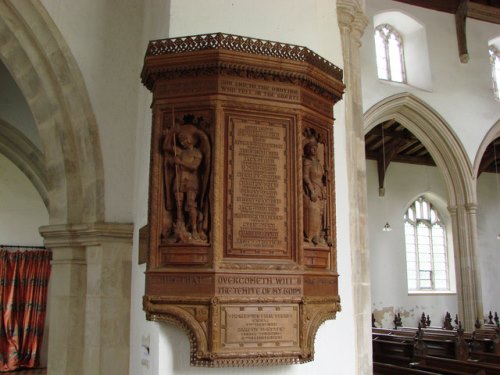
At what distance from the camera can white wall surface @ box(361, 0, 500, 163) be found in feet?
41.1

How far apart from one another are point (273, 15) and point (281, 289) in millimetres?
1820

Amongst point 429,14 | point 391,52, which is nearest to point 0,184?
point 391,52

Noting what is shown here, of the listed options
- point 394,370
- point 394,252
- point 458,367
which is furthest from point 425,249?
point 394,370

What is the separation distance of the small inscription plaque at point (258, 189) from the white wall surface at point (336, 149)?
2.32 ft

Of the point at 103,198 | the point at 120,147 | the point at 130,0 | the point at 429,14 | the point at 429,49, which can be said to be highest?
the point at 429,14

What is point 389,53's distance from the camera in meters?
12.7

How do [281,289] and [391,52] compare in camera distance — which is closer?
[281,289]

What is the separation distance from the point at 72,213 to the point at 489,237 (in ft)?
50.1

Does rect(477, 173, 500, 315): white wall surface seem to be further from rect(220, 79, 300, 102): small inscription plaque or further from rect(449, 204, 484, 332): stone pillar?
rect(220, 79, 300, 102): small inscription plaque

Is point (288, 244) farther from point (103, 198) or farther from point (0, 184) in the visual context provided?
point (0, 184)

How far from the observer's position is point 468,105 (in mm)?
12844

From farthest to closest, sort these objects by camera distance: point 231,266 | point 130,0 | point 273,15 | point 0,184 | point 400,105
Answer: point 400,105 → point 0,184 → point 130,0 → point 273,15 → point 231,266

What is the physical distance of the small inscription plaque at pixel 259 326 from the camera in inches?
108

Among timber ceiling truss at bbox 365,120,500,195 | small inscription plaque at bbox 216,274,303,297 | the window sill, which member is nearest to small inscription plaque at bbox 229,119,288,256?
small inscription plaque at bbox 216,274,303,297
